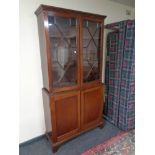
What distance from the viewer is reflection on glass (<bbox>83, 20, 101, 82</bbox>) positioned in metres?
2.14

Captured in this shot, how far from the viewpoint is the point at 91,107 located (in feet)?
7.68

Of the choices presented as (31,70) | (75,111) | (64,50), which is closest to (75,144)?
(75,111)

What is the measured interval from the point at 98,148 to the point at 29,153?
1000mm

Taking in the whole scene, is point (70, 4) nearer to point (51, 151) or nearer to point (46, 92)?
point (46, 92)

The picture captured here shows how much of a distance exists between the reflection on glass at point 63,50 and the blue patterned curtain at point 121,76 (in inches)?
31.8

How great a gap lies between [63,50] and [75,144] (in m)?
1.44

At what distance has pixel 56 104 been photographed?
1.94 meters

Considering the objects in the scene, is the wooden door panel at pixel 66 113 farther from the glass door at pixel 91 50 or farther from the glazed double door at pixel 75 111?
the glass door at pixel 91 50

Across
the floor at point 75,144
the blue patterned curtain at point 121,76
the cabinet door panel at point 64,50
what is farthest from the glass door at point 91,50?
the floor at point 75,144

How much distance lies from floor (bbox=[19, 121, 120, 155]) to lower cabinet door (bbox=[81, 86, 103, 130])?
0.16m

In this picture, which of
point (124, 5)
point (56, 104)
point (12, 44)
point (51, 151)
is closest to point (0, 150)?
point (12, 44)

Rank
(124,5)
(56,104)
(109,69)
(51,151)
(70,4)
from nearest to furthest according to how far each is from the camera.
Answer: (56,104)
(51,151)
(70,4)
(109,69)
(124,5)

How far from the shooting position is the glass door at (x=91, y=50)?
83.9 inches

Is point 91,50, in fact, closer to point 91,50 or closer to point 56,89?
point 91,50
